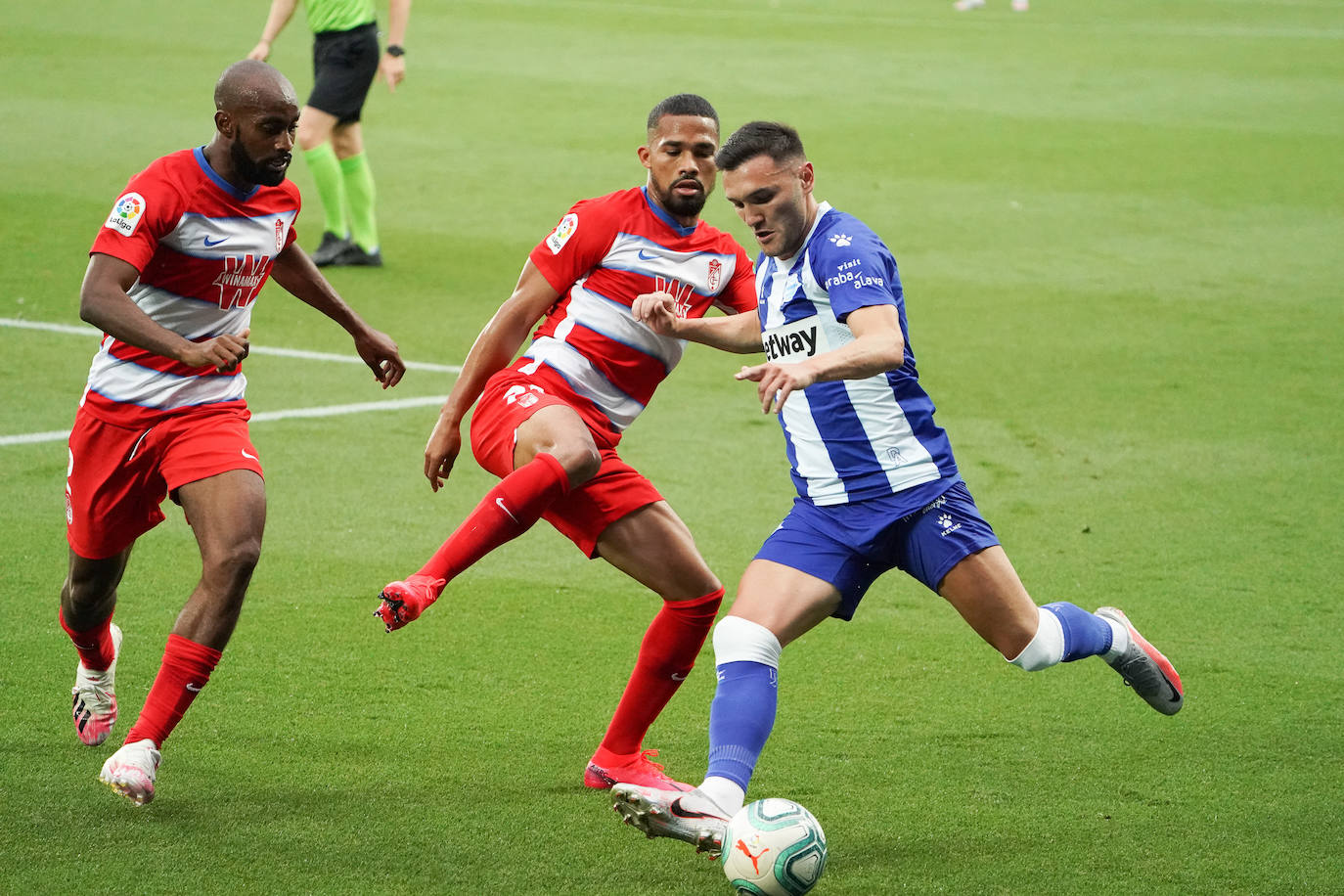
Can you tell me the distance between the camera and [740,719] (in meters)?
4.42

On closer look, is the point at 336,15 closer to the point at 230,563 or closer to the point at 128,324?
the point at 128,324

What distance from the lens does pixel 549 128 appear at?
19453 millimetres

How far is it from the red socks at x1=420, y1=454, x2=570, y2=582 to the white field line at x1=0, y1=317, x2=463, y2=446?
4.07 metres

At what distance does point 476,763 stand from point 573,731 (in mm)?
438

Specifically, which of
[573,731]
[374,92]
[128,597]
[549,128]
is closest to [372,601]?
[128,597]

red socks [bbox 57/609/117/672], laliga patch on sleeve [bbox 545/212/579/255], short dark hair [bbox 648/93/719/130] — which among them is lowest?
red socks [bbox 57/609/117/672]

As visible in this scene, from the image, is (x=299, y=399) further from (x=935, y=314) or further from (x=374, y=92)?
(x=374, y=92)

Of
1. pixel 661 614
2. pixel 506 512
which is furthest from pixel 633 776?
pixel 506 512

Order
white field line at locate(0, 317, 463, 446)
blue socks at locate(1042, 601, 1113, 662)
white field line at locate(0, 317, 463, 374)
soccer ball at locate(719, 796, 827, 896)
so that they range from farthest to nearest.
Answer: white field line at locate(0, 317, 463, 374)
white field line at locate(0, 317, 463, 446)
blue socks at locate(1042, 601, 1113, 662)
soccer ball at locate(719, 796, 827, 896)

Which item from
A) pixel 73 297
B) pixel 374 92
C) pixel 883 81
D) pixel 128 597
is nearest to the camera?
pixel 128 597

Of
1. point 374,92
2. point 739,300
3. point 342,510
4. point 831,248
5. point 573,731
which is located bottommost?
point 374,92

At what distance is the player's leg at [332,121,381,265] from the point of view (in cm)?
1260

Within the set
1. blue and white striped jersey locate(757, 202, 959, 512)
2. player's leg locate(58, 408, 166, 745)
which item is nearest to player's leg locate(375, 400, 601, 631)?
blue and white striped jersey locate(757, 202, 959, 512)

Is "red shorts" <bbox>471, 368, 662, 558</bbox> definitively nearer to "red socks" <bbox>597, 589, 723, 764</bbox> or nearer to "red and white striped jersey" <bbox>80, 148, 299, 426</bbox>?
"red socks" <bbox>597, 589, 723, 764</bbox>
